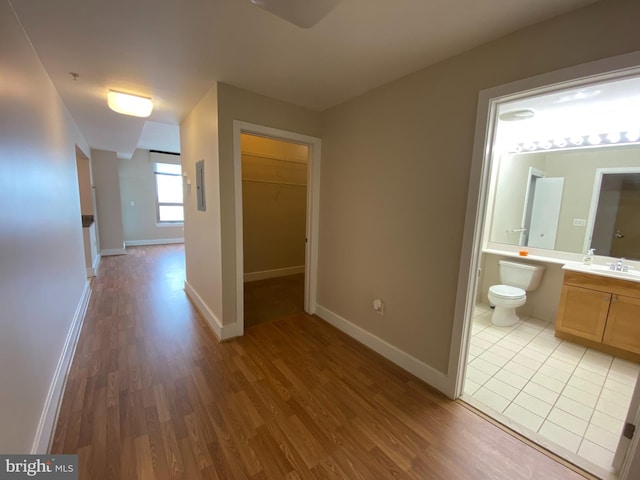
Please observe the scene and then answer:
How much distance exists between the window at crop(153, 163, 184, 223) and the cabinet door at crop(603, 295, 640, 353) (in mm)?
8593

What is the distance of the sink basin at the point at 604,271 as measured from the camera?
2.35 m

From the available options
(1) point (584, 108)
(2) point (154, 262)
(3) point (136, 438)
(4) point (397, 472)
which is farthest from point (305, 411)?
(2) point (154, 262)

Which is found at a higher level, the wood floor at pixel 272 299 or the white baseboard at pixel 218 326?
the white baseboard at pixel 218 326

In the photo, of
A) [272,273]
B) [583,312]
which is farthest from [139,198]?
[583,312]

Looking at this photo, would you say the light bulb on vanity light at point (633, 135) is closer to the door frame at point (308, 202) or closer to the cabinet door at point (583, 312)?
the cabinet door at point (583, 312)

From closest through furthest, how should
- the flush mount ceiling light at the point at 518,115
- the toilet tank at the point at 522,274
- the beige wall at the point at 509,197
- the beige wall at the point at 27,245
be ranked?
the beige wall at the point at 27,245 → the flush mount ceiling light at the point at 518,115 → the toilet tank at the point at 522,274 → the beige wall at the point at 509,197

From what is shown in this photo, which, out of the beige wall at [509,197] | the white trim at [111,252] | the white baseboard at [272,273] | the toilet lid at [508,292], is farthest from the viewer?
the white trim at [111,252]

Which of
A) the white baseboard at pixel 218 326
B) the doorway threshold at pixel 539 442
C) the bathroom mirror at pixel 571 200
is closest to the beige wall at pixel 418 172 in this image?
the doorway threshold at pixel 539 442

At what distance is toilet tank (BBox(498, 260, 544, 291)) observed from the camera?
121 inches

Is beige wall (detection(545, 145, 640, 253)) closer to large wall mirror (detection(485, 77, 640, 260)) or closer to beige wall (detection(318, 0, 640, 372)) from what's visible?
large wall mirror (detection(485, 77, 640, 260))

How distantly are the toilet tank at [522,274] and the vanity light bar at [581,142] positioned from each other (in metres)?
1.40

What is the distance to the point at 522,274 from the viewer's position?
3.14 metres

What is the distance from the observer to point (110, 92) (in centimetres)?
242

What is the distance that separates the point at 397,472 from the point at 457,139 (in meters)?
2.07
